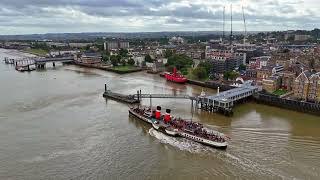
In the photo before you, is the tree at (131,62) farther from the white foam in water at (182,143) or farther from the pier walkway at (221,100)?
the white foam in water at (182,143)

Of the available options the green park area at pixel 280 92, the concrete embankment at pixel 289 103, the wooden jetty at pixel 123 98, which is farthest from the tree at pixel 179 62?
the concrete embankment at pixel 289 103

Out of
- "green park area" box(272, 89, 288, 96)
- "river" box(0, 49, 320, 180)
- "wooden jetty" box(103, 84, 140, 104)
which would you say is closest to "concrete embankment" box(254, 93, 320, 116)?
"river" box(0, 49, 320, 180)

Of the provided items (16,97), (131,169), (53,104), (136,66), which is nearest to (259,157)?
(131,169)

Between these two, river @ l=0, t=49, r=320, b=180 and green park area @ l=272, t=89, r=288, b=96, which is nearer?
river @ l=0, t=49, r=320, b=180

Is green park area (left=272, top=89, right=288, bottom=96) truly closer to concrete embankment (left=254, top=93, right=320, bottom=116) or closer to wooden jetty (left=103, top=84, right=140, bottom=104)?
concrete embankment (left=254, top=93, right=320, bottom=116)

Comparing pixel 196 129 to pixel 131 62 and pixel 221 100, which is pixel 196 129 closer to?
pixel 221 100
